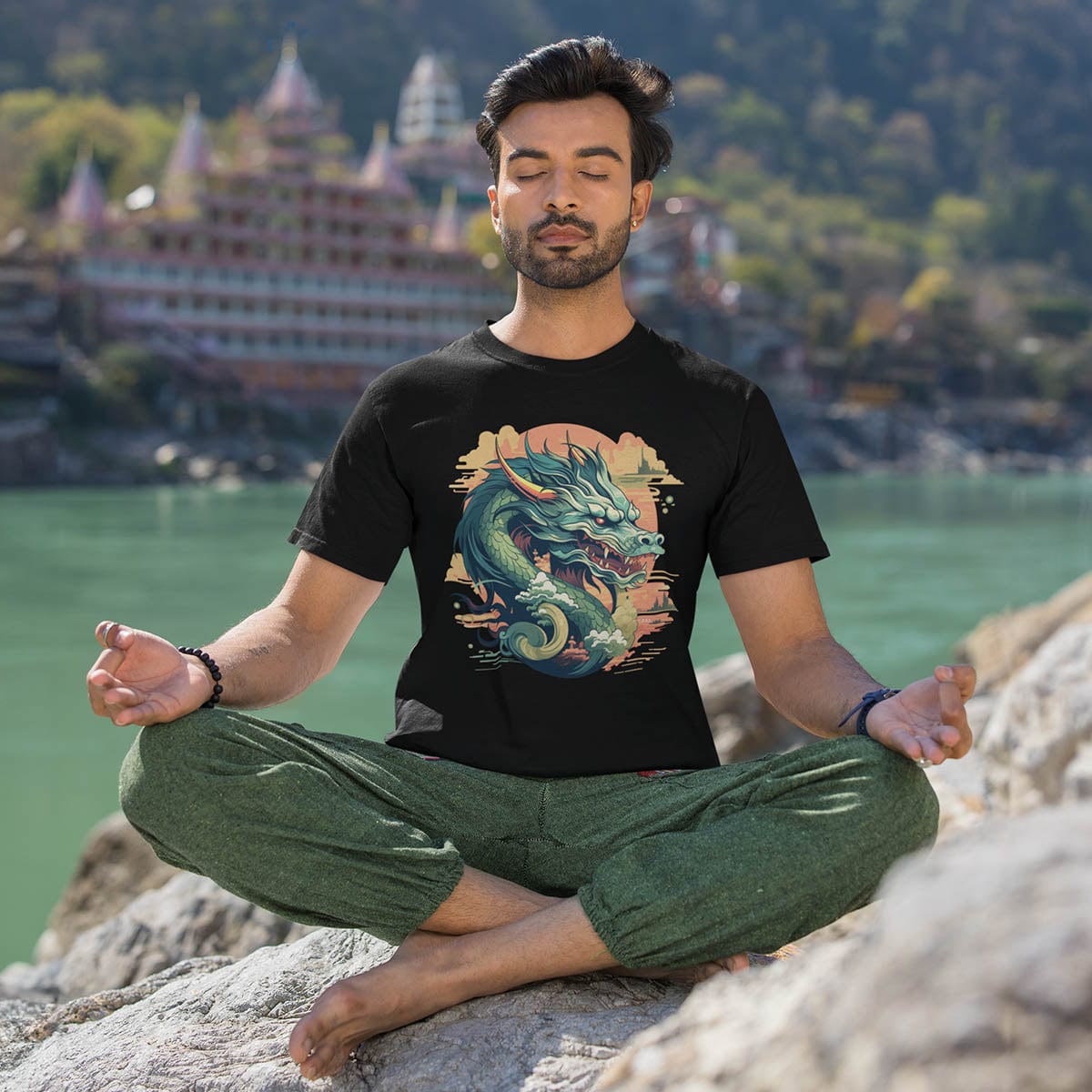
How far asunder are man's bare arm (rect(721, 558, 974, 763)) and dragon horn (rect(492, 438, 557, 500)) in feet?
0.55

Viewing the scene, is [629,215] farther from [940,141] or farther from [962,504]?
[940,141]

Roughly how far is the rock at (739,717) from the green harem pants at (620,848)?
245 centimetres

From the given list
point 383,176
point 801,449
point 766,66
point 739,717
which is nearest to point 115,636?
point 739,717

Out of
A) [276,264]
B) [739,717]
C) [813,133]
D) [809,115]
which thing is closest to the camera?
[739,717]

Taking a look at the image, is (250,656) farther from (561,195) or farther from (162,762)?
(561,195)

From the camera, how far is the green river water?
16.1 ft

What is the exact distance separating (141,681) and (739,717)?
2638mm

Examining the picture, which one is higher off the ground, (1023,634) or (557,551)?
(557,551)

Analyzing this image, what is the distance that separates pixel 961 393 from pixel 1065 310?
5.60 meters

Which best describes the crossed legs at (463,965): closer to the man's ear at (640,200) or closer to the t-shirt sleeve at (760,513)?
the t-shirt sleeve at (760,513)

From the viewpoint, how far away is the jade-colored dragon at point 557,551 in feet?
4.06

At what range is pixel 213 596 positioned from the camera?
10.2m

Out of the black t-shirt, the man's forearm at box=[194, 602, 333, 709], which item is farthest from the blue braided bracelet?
the man's forearm at box=[194, 602, 333, 709]

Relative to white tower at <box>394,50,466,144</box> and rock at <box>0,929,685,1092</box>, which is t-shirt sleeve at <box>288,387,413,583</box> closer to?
rock at <box>0,929,685,1092</box>
